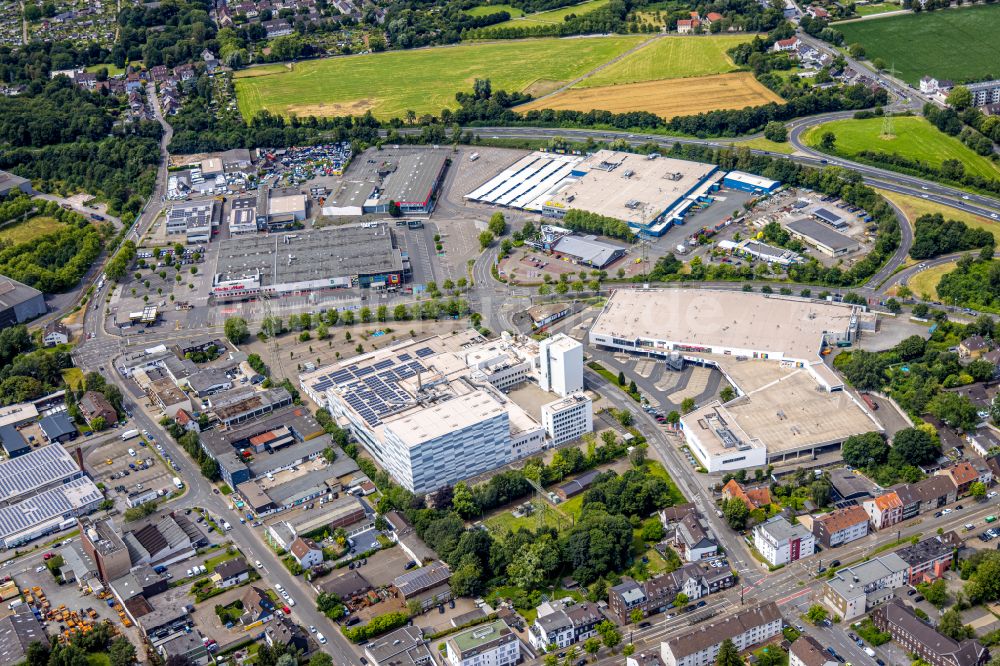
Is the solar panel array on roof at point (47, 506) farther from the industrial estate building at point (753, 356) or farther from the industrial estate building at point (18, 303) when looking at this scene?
the industrial estate building at point (753, 356)

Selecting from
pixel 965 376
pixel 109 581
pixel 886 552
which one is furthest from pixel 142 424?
pixel 965 376

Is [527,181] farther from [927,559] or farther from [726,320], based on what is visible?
[927,559]

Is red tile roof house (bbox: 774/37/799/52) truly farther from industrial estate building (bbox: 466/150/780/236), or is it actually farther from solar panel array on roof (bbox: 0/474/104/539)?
solar panel array on roof (bbox: 0/474/104/539)

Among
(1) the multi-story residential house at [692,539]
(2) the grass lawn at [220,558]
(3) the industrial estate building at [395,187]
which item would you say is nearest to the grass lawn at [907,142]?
(3) the industrial estate building at [395,187]

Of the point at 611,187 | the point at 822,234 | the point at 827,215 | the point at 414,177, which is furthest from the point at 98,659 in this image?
the point at 827,215

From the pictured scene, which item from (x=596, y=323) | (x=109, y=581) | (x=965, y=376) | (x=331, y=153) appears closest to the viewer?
(x=109, y=581)

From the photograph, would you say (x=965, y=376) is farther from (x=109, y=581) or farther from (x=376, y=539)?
(x=109, y=581)
